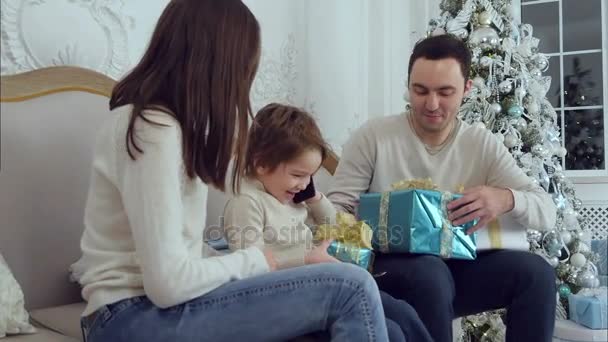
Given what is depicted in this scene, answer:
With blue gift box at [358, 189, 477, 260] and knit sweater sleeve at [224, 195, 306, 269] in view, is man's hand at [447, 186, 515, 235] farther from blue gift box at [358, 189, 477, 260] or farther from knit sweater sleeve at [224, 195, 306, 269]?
knit sweater sleeve at [224, 195, 306, 269]

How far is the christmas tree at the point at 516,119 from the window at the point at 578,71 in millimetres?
877

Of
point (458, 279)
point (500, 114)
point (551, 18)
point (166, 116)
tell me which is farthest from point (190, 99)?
point (551, 18)

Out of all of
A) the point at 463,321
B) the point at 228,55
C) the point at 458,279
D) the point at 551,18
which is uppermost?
the point at 551,18

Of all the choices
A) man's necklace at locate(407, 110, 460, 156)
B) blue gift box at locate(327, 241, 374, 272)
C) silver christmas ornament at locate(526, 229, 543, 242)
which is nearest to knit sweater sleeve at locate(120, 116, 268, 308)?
blue gift box at locate(327, 241, 374, 272)

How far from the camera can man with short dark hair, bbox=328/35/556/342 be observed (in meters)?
1.32

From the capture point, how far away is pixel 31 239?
1.19 m

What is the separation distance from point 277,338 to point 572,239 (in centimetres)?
162

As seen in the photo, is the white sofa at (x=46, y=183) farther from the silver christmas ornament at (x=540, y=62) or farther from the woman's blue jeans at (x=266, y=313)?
the silver christmas ornament at (x=540, y=62)

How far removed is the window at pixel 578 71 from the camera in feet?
9.87

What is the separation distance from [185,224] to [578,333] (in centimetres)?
142

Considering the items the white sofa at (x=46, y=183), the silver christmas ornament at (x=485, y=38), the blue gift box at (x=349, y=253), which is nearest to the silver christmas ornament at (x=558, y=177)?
the silver christmas ornament at (x=485, y=38)

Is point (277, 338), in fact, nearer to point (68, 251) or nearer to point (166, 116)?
point (166, 116)

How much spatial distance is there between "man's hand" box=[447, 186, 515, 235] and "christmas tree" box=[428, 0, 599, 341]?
720 millimetres

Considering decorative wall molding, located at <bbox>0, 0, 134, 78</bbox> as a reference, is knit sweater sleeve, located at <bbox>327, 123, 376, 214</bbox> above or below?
below
